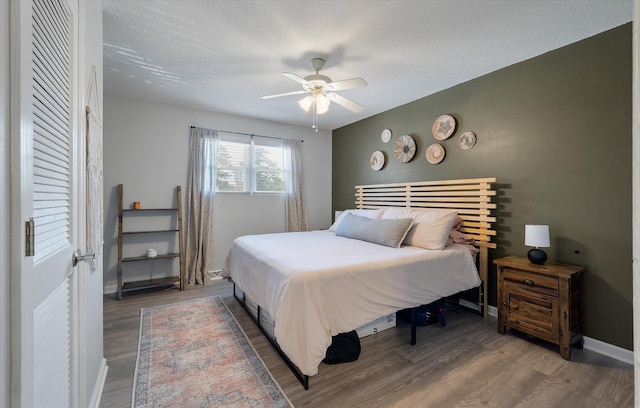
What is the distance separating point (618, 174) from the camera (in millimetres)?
2125

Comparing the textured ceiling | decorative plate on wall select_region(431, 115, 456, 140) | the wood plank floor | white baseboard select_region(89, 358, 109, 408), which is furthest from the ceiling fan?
white baseboard select_region(89, 358, 109, 408)

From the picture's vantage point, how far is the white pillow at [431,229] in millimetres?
2740

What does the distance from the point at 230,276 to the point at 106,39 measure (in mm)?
2582

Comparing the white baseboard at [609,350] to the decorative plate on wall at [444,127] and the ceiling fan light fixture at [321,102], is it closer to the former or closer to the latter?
the decorative plate on wall at [444,127]

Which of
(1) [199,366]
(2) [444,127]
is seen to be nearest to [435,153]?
(2) [444,127]

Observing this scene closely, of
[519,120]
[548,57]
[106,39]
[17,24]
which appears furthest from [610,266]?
[106,39]

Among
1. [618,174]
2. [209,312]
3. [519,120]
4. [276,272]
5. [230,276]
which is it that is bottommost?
[209,312]

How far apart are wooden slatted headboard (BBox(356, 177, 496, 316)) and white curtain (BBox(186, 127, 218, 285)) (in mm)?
2834

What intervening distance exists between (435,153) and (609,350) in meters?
2.38

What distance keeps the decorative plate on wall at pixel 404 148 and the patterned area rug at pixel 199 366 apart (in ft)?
9.88

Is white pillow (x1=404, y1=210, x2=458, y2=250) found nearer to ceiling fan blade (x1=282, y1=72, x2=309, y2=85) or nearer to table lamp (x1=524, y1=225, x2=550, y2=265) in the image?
table lamp (x1=524, y1=225, x2=550, y2=265)

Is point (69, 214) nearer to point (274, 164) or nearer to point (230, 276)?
point (230, 276)

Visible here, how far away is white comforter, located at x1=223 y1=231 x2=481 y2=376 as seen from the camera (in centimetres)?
177

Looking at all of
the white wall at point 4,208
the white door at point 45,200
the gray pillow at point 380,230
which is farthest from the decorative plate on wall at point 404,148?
the white wall at point 4,208
